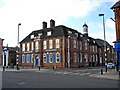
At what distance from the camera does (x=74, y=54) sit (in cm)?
5753

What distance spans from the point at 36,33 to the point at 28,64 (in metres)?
9.07

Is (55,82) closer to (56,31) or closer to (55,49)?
(55,49)

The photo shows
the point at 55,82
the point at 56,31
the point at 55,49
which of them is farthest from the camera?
the point at 56,31

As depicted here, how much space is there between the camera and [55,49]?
187 ft

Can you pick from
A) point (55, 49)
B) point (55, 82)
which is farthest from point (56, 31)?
point (55, 82)

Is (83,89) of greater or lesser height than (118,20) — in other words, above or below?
below

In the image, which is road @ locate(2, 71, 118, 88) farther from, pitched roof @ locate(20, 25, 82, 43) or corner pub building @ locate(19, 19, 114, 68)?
pitched roof @ locate(20, 25, 82, 43)

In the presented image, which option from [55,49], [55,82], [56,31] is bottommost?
[55,82]

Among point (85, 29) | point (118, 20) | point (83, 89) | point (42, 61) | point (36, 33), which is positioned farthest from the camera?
point (85, 29)

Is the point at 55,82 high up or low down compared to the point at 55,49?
down

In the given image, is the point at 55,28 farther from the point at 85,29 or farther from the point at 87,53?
the point at 85,29

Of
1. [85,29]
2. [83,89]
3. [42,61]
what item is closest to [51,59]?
[42,61]

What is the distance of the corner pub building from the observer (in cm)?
5562

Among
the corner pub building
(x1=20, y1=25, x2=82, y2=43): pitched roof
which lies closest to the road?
the corner pub building
